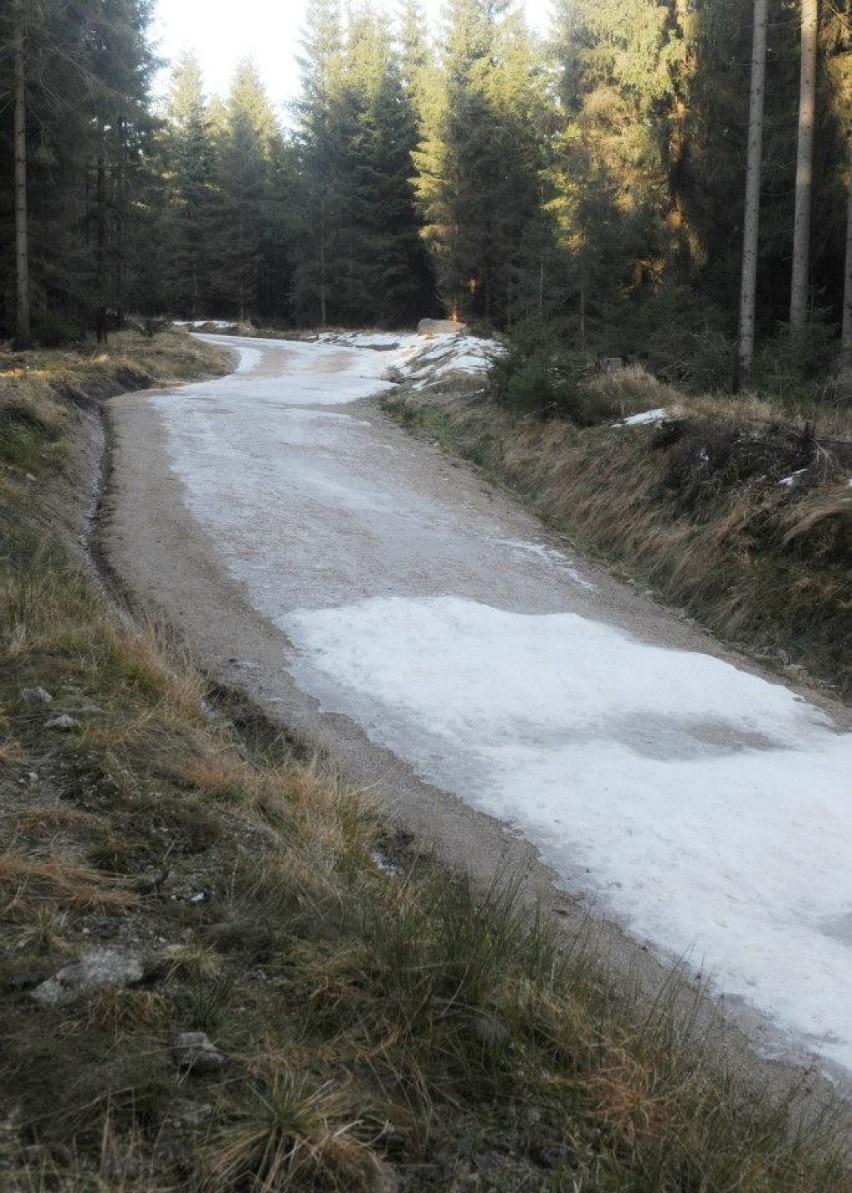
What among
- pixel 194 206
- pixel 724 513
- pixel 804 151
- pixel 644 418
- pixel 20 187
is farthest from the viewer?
pixel 194 206

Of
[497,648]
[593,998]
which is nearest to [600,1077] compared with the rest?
[593,998]

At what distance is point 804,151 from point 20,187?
18.3 m

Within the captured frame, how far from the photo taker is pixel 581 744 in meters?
6.37

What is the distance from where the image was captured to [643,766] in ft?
20.0

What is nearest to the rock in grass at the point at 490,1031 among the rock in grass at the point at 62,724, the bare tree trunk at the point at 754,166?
the rock in grass at the point at 62,724

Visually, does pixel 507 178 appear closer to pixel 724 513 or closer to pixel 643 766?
pixel 724 513

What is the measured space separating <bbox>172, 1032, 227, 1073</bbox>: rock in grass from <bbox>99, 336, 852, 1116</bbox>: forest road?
1.98m

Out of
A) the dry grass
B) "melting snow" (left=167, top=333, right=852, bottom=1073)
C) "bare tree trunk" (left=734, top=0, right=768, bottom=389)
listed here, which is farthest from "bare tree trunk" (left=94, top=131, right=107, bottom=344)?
"melting snow" (left=167, top=333, right=852, bottom=1073)

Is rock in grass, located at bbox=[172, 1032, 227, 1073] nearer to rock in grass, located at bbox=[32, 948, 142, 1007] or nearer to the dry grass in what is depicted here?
rock in grass, located at bbox=[32, 948, 142, 1007]

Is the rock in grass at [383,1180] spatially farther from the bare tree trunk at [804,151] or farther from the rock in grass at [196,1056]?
the bare tree trunk at [804,151]

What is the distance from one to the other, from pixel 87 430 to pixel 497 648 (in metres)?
10.5

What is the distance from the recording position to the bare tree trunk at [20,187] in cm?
2219

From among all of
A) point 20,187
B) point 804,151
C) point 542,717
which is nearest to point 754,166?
point 804,151

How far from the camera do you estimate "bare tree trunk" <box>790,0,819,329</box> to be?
60.4ft
